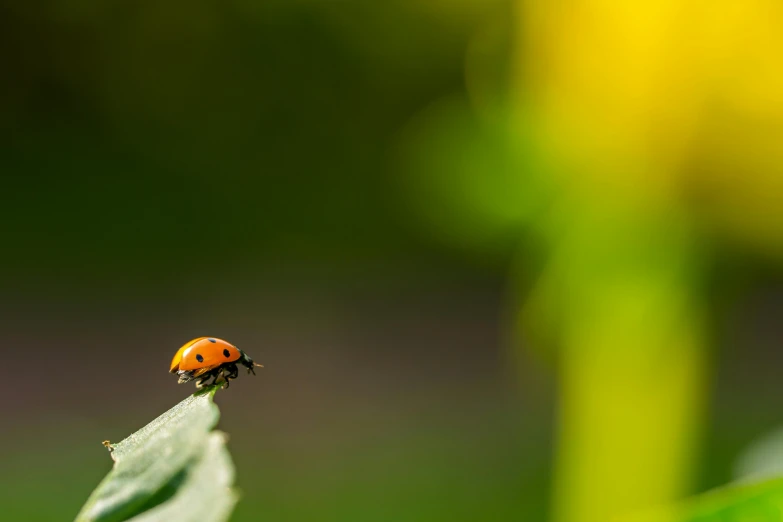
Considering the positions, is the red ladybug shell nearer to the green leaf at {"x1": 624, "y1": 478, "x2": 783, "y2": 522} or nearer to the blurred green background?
the blurred green background

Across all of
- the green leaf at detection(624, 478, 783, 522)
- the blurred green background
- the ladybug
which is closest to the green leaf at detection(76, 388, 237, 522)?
the green leaf at detection(624, 478, 783, 522)

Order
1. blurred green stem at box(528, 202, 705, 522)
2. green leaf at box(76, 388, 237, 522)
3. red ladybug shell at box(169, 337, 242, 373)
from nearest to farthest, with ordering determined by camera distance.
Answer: green leaf at box(76, 388, 237, 522)
red ladybug shell at box(169, 337, 242, 373)
blurred green stem at box(528, 202, 705, 522)

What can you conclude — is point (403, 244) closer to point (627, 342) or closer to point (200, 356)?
point (627, 342)

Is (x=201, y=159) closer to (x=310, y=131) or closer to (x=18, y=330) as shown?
(x=310, y=131)

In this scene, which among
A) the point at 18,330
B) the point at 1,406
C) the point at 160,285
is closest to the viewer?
the point at 1,406

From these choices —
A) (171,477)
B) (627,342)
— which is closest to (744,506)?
(171,477)

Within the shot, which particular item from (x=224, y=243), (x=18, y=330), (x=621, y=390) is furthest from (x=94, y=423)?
(x=621, y=390)
